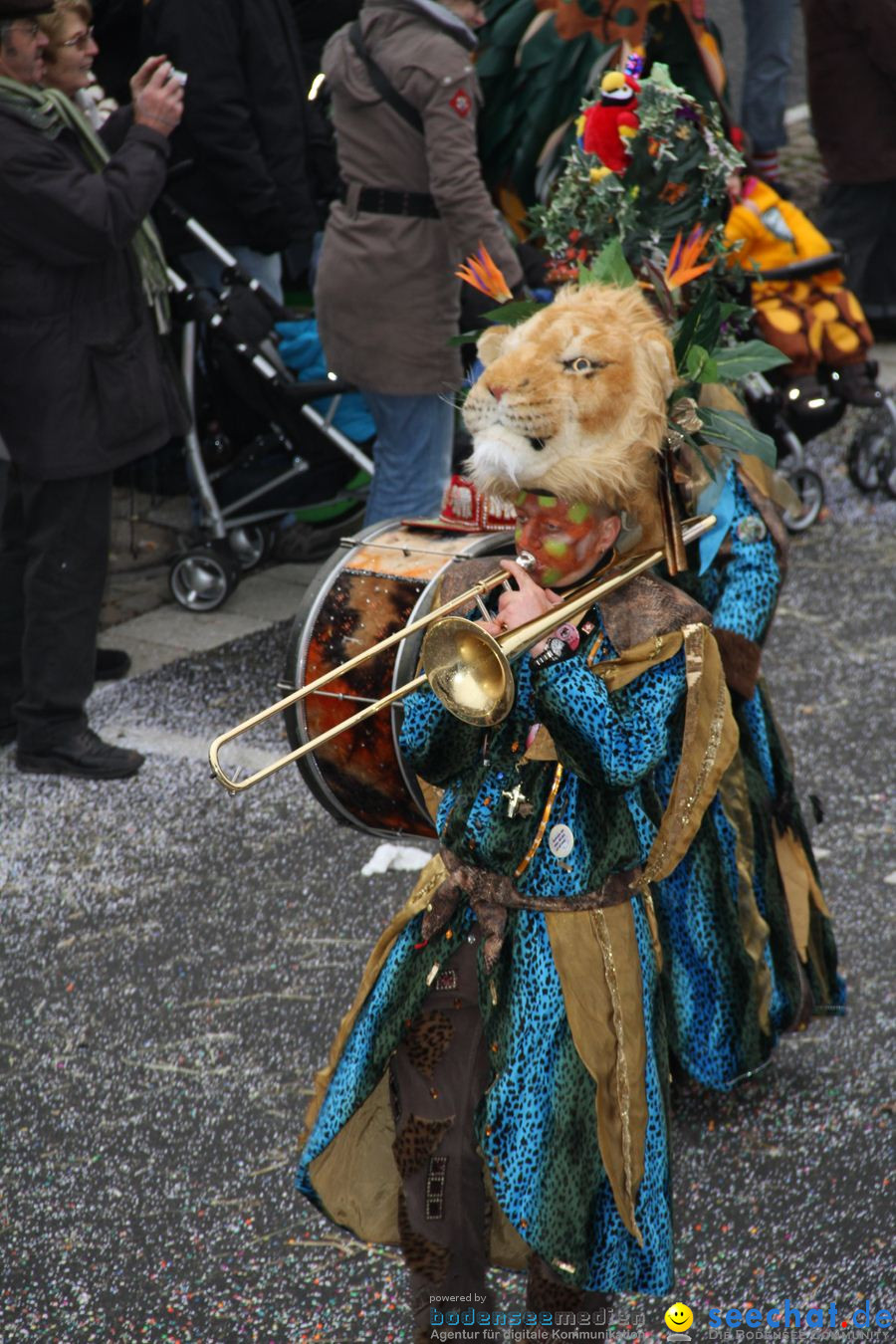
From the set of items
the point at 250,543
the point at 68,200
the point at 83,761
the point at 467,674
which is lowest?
the point at 250,543

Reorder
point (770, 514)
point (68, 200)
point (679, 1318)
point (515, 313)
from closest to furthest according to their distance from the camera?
1. point (679, 1318)
2. point (515, 313)
3. point (770, 514)
4. point (68, 200)

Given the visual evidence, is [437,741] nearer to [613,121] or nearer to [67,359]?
[613,121]

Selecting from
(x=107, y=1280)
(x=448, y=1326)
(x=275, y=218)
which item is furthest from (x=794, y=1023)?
(x=275, y=218)

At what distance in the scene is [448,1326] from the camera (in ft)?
8.73

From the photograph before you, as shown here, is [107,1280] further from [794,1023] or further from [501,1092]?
[794,1023]

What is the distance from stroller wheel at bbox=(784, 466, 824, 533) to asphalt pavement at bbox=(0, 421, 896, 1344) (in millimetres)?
1663

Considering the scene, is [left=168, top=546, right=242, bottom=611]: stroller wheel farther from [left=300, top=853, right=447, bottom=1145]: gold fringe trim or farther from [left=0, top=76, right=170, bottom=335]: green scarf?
[left=300, top=853, right=447, bottom=1145]: gold fringe trim

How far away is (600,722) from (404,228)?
3.33m

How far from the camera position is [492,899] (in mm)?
2617

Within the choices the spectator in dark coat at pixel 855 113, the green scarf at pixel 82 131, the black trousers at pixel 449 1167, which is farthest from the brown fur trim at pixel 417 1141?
the spectator in dark coat at pixel 855 113

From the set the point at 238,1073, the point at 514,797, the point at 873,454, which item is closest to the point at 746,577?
the point at 514,797

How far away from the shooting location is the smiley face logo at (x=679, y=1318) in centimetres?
295

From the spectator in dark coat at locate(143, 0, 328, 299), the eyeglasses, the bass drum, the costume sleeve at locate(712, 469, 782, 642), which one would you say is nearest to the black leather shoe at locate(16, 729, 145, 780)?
the bass drum

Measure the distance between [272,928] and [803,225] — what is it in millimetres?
4072
